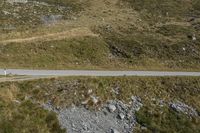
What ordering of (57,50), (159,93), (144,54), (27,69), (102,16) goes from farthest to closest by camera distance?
1. (102,16)
2. (144,54)
3. (57,50)
4. (27,69)
5. (159,93)

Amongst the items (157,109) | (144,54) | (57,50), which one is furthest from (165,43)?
(157,109)

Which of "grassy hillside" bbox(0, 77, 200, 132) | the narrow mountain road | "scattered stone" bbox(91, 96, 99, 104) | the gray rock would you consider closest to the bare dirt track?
the narrow mountain road

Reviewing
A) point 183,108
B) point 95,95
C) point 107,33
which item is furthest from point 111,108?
point 107,33

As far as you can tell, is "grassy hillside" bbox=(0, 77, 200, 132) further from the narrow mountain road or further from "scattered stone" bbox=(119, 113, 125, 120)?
the narrow mountain road

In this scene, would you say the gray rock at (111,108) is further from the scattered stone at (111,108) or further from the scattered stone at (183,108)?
the scattered stone at (183,108)

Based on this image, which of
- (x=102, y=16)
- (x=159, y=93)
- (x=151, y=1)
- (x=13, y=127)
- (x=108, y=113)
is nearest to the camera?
(x=13, y=127)

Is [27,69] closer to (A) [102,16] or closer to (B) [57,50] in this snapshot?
(B) [57,50]

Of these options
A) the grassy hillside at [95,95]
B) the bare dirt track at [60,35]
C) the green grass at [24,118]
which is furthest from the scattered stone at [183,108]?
the bare dirt track at [60,35]
